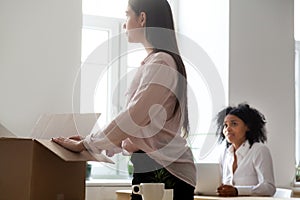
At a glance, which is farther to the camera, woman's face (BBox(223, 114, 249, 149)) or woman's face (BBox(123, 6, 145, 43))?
woman's face (BBox(223, 114, 249, 149))

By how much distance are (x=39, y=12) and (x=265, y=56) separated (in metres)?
1.70

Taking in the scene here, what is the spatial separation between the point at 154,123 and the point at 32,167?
1.14 feet

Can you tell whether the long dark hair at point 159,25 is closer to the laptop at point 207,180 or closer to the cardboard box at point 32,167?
the cardboard box at point 32,167

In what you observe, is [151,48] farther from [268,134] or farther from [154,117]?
[268,134]

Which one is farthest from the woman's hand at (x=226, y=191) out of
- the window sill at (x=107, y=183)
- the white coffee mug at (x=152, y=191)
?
the white coffee mug at (x=152, y=191)

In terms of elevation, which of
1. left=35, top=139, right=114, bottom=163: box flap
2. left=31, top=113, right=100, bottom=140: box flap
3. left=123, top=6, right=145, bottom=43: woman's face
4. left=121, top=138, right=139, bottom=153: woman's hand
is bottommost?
left=35, top=139, right=114, bottom=163: box flap

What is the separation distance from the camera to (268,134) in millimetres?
3990

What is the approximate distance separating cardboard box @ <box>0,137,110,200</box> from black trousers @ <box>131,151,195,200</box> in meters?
0.09

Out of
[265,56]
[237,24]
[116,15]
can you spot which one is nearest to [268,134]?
[265,56]

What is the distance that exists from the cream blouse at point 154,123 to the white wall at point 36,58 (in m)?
1.88

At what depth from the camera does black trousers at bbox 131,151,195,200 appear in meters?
1.46

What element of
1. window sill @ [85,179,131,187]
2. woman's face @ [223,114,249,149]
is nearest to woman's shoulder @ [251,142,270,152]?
woman's face @ [223,114,249,149]

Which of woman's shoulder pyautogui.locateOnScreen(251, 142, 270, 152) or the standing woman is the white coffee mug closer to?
the standing woman

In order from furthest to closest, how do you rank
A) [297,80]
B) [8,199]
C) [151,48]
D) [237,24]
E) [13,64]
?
[297,80], [237,24], [13,64], [151,48], [8,199]
